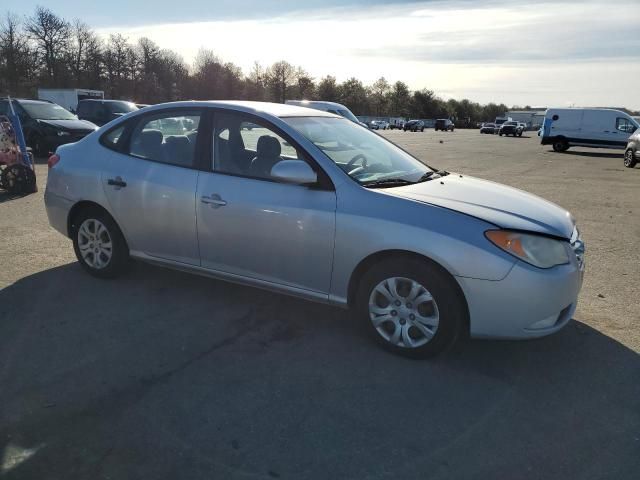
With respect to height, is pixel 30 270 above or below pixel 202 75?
below

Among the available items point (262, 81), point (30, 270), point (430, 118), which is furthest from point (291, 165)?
point (430, 118)

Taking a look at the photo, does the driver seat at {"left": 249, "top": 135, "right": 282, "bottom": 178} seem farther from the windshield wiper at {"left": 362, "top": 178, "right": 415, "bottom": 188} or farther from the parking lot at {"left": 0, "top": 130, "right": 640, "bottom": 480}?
the parking lot at {"left": 0, "top": 130, "right": 640, "bottom": 480}

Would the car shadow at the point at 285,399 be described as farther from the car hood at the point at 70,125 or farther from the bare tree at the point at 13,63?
the bare tree at the point at 13,63

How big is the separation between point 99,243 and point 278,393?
2.67 m

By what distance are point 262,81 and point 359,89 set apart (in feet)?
71.2

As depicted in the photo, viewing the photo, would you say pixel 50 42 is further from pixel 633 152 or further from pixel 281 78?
pixel 633 152

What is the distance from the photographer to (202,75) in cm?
7581

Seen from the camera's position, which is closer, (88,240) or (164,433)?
(164,433)

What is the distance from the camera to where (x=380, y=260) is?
3539 mm

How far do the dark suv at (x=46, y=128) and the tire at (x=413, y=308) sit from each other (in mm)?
13799

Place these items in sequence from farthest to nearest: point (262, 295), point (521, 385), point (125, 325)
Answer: point (262, 295) → point (125, 325) → point (521, 385)

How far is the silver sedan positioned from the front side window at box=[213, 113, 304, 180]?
0.01 metres

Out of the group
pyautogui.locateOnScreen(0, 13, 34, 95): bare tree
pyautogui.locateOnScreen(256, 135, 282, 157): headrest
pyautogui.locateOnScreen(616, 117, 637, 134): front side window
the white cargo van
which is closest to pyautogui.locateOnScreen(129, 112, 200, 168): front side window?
pyautogui.locateOnScreen(256, 135, 282, 157): headrest

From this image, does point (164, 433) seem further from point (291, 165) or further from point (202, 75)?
point (202, 75)
